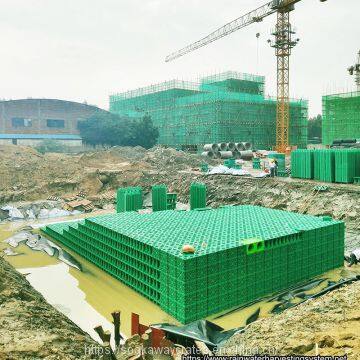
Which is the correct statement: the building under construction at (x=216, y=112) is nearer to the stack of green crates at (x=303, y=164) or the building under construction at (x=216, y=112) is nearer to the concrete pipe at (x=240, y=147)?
the concrete pipe at (x=240, y=147)

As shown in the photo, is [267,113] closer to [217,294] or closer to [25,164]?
[25,164]

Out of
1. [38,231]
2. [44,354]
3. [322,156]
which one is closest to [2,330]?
[44,354]

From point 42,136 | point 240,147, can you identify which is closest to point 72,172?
point 240,147

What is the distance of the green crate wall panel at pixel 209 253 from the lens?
866cm

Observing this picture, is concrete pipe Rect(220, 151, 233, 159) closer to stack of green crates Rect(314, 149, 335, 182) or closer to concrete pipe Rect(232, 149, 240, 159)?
concrete pipe Rect(232, 149, 240, 159)

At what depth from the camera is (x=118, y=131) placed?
51812 mm

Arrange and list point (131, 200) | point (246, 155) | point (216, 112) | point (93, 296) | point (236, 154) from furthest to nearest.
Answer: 1. point (216, 112)
2. point (236, 154)
3. point (246, 155)
4. point (131, 200)
5. point (93, 296)

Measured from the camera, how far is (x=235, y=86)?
5847 centimetres

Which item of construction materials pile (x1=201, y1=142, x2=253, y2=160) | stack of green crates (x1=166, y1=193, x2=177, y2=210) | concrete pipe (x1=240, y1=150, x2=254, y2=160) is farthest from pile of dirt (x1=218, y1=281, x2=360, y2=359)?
construction materials pile (x1=201, y1=142, x2=253, y2=160)

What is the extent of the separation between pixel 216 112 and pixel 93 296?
131 ft

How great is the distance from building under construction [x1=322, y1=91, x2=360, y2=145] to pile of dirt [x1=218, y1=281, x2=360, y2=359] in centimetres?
4310

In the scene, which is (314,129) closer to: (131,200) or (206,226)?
(131,200)

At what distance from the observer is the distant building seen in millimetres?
59344

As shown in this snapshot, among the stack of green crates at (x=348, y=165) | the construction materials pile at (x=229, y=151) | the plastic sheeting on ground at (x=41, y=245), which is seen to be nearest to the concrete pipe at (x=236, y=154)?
the construction materials pile at (x=229, y=151)
